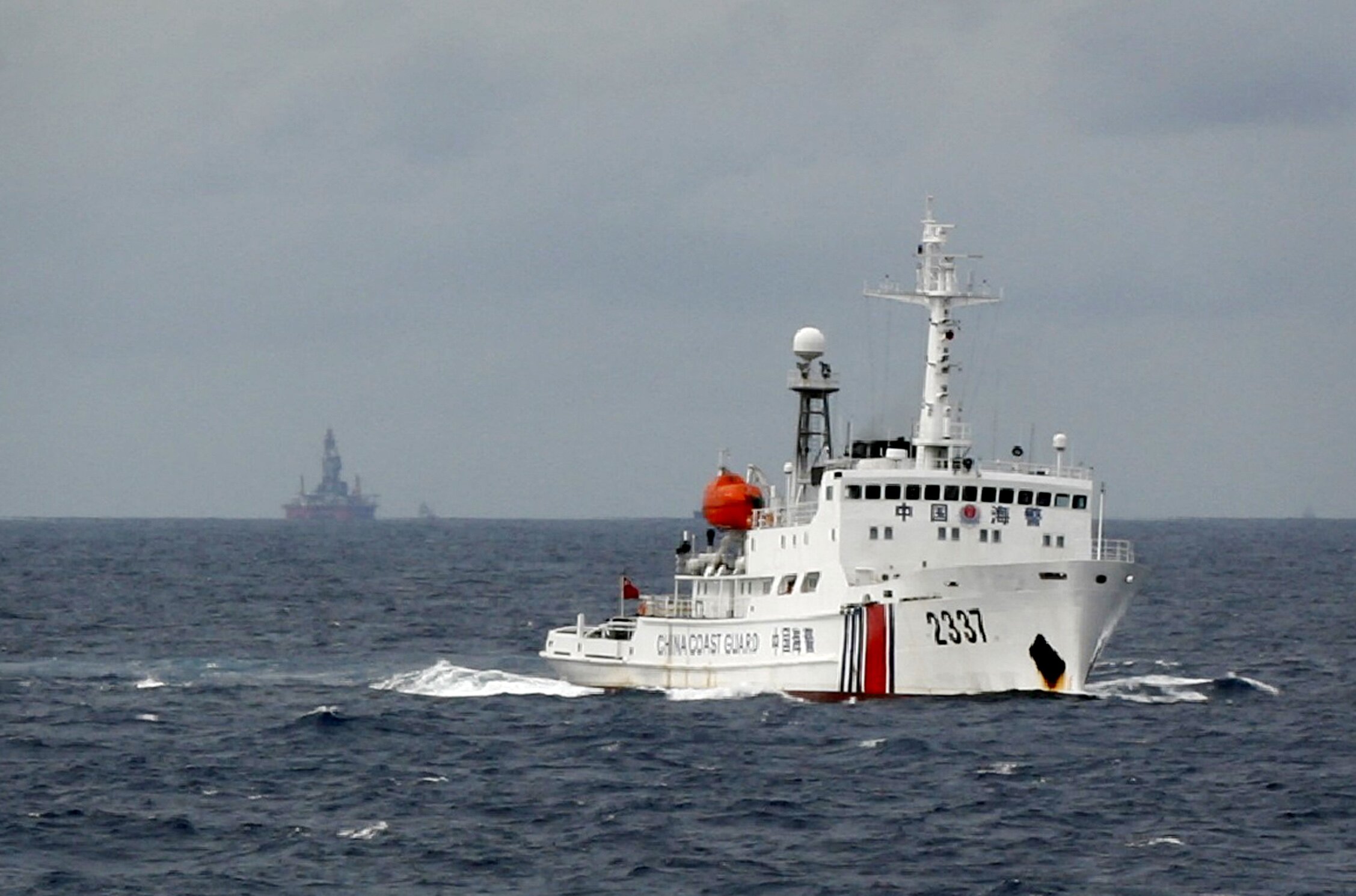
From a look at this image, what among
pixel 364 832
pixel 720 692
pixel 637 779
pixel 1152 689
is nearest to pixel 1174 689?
pixel 1152 689

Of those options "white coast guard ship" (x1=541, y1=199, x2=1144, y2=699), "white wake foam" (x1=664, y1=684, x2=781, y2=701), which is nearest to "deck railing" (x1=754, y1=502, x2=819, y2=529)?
"white coast guard ship" (x1=541, y1=199, x2=1144, y2=699)

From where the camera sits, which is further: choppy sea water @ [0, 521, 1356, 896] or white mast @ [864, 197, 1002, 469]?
white mast @ [864, 197, 1002, 469]

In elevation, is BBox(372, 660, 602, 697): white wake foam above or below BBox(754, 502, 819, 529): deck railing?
below

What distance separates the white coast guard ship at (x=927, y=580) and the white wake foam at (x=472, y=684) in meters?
2.78

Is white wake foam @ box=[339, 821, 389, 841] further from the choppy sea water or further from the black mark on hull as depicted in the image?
the black mark on hull

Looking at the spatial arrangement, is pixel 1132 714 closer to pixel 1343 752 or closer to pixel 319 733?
pixel 1343 752

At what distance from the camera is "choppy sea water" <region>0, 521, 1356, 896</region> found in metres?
32.3

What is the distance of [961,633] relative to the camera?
4825 cm

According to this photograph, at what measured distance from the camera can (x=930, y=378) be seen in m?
51.8

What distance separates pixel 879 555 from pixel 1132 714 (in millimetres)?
6433

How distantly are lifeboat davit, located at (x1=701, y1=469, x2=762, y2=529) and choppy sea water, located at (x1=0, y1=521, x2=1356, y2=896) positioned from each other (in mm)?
5644

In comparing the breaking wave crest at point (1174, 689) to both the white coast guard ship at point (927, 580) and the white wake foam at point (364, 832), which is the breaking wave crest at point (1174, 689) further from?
the white wake foam at point (364, 832)

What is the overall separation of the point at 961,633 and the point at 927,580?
139 centimetres

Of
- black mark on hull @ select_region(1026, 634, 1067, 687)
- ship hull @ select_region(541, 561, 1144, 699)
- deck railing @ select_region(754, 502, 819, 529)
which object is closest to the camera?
ship hull @ select_region(541, 561, 1144, 699)
